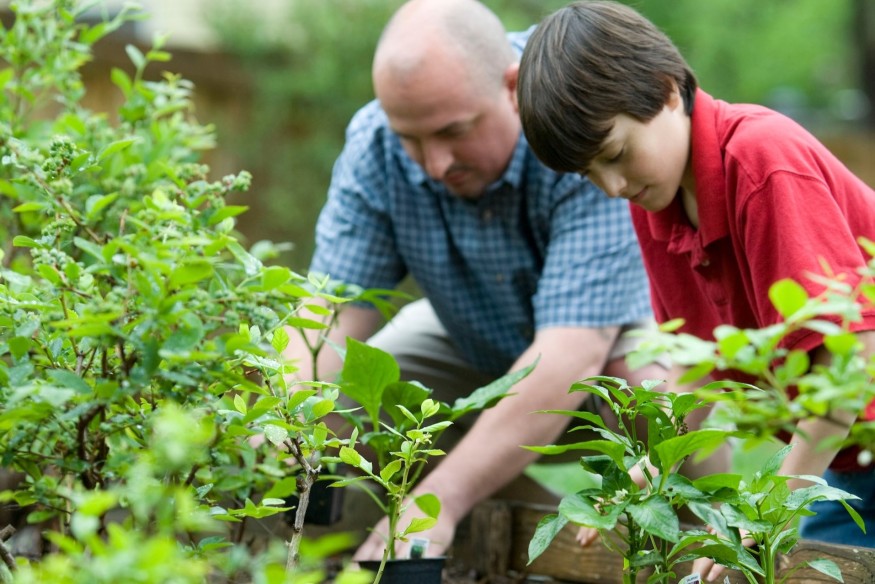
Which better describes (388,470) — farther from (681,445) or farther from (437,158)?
(437,158)

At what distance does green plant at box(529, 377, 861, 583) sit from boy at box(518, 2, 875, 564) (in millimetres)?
250

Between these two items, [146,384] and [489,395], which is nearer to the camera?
[146,384]

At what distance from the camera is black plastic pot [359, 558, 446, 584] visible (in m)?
1.64

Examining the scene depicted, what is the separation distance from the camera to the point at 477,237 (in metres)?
2.72

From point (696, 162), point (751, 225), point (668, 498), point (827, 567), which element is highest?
point (696, 162)

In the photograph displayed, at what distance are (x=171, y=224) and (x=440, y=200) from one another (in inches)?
60.2

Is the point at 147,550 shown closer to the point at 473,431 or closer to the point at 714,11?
the point at 473,431

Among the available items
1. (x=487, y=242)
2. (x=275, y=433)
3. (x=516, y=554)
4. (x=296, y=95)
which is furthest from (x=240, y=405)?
(x=296, y=95)

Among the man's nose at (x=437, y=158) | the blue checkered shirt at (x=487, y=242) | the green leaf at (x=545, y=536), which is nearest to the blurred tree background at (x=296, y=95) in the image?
the blue checkered shirt at (x=487, y=242)

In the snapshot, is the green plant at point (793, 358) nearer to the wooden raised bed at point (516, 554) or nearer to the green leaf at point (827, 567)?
the green leaf at point (827, 567)

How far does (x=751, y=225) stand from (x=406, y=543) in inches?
32.0

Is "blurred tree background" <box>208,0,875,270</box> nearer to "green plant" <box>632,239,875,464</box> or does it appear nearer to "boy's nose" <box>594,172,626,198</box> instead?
"boy's nose" <box>594,172,626,198</box>

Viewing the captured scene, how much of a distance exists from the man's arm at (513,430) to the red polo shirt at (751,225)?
32 cm

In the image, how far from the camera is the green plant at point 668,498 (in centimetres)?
122
